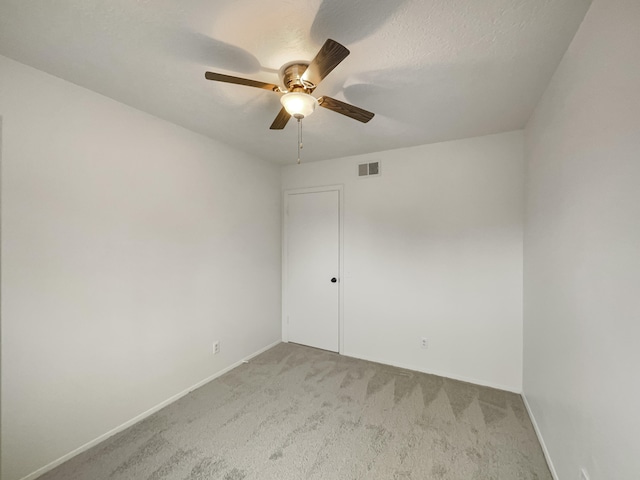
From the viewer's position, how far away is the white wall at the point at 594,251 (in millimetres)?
908

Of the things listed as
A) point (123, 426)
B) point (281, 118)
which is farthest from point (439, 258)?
point (123, 426)

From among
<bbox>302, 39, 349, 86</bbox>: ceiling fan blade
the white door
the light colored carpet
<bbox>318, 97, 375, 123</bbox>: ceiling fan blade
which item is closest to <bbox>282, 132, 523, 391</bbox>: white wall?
the white door

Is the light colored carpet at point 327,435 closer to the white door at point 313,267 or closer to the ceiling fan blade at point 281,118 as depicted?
the white door at point 313,267

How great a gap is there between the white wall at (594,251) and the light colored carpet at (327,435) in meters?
0.46

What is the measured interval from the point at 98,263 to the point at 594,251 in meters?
2.89

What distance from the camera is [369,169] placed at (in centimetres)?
317

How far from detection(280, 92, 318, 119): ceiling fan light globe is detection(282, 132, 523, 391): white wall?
5.89 ft

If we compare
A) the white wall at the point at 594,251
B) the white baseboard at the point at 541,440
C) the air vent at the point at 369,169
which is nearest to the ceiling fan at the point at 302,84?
the white wall at the point at 594,251

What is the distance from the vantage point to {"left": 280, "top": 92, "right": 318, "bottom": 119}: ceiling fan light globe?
4.73 ft

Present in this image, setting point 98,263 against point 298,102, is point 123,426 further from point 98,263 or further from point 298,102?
point 298,102

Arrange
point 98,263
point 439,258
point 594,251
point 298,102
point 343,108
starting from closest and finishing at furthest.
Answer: point 594,251 → point 298,102 → point 343,108 → point 98,263 → point 439,258

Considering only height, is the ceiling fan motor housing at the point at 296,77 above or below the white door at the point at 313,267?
above

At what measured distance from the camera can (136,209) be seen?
2111 mm

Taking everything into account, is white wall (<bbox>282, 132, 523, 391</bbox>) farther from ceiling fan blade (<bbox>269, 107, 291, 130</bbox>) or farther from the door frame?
ceiling fan blade (<bbox>269, 107, 291, 130</bbox>)
